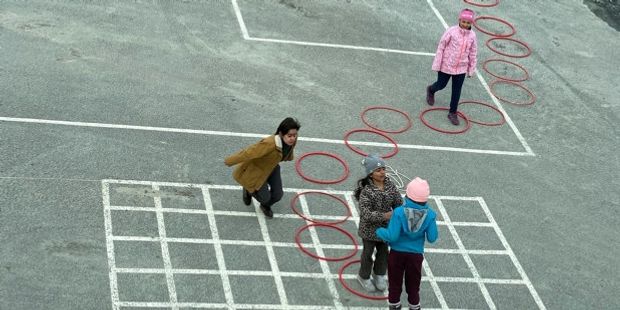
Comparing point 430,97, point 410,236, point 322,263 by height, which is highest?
point 410,236

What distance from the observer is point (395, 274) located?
889 centimetres

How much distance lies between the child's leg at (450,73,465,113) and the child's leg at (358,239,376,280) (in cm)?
493

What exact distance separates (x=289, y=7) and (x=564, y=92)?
17.9 ft

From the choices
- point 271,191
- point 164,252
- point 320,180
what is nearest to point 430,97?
point 320,180

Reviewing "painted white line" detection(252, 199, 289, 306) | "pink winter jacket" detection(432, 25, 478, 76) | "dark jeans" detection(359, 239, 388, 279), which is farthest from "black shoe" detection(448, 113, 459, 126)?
"dark jeans" detection(359, 239, 388, 279)

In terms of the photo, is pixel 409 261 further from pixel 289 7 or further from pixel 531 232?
pixel 289 7

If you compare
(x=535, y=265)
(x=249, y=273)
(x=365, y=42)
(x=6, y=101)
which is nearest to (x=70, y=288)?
(x=249, y=273)

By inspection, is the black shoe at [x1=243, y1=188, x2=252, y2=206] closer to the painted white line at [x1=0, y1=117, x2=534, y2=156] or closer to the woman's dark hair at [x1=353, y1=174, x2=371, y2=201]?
the painted white line at [x1=0, y1=117, x2=534, y2=156]

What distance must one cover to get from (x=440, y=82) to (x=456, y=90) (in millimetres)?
385

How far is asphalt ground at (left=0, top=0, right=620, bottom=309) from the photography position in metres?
9.63

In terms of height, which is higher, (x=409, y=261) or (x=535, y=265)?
(x=409, y=261)

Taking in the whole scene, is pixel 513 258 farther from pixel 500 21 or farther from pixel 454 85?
pixel 500 21

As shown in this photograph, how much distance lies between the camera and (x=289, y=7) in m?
16.9

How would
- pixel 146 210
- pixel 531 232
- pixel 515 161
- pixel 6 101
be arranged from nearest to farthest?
pixel 146 210 < pixel 531 232 < pixel 6 101 < pixel 515 161
